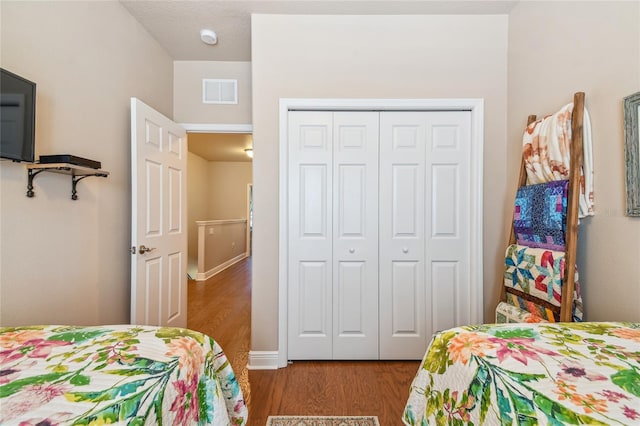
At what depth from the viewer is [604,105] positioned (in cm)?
141

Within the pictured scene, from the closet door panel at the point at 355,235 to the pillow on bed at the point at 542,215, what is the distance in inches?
36.4

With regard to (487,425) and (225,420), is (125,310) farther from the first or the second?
(487,425)

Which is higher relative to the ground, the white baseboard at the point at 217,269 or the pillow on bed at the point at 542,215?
the pillow on bed at the point at 542,215

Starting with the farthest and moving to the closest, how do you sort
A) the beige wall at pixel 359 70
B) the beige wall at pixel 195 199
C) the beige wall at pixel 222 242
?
the beige wall at pixel 195 199 < the beige wall at pixel 222 242 < the beige wall at pixel 359 70

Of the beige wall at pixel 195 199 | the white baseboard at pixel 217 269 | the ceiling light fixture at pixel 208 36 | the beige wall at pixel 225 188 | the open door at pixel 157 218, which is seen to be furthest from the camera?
the beige wall at pixel 225 188

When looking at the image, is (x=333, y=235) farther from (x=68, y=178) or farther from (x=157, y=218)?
(x=68, y=178)

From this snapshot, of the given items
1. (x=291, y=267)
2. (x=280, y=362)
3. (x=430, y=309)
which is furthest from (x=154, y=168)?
(x=430, y=309)

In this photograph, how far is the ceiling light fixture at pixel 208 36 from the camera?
2.33 metres

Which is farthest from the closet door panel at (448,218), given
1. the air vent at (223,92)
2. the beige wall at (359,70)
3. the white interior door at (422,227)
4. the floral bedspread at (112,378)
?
the air vent at (223,92)

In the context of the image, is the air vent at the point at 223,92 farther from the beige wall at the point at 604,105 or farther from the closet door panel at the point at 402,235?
the beige wall at the point at 604,105

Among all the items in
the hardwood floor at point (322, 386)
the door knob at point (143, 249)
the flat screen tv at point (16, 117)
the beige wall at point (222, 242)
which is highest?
the flat screen tv at point (16, 117)

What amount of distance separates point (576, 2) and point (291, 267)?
2.36 meters

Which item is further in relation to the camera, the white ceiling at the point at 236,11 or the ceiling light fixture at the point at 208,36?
the ceiling light fixture at the point at 208,36

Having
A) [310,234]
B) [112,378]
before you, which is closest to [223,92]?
[310,234]
